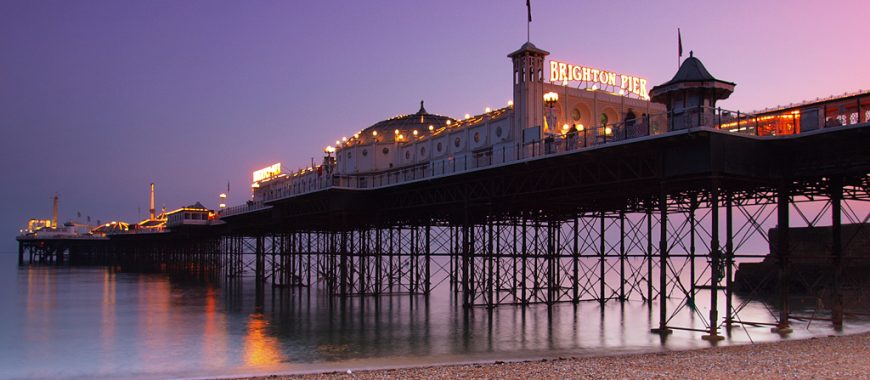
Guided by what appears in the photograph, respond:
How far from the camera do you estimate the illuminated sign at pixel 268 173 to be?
9019 centimetres

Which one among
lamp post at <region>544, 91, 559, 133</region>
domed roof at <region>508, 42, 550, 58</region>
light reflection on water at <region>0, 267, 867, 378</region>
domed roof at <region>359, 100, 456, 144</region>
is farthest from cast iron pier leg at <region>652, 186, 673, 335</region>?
domed roof at <region>359, 100, 456, 144</region>

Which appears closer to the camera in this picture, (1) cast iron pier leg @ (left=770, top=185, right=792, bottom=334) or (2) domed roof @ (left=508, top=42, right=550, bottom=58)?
(1) cast iron pier leg @ (left=770, top=185, right=792, bottom=334)

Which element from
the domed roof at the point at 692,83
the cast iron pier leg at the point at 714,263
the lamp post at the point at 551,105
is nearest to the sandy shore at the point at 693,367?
the cast iron pier leg at the point at 714,263

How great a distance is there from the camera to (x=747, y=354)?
22.3m

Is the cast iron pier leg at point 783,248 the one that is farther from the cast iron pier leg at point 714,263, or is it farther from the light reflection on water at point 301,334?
the cast iron pier leg at point 714,263

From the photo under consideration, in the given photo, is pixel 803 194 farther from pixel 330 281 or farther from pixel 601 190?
pixel 330 281

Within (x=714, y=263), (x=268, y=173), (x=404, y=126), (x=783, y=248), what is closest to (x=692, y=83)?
(x=783, y=248)

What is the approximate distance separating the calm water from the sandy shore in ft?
11.8

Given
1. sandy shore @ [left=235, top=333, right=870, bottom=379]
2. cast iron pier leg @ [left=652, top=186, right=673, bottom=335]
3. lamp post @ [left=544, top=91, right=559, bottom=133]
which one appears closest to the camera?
sandy shore @ [left=235, top=333, right=870, bottom=379]

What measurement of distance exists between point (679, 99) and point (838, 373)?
15611 mm

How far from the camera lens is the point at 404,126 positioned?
188ft

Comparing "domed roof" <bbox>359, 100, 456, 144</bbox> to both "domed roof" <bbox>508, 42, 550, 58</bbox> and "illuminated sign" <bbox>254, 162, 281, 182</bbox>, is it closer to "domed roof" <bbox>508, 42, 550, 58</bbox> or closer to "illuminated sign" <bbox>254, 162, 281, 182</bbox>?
"domed roof" <bbox>508, 42, 550, 58</bbox>

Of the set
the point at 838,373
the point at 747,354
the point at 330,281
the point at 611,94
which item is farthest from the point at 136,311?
the point at 838,373

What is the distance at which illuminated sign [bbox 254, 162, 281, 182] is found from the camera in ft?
296
